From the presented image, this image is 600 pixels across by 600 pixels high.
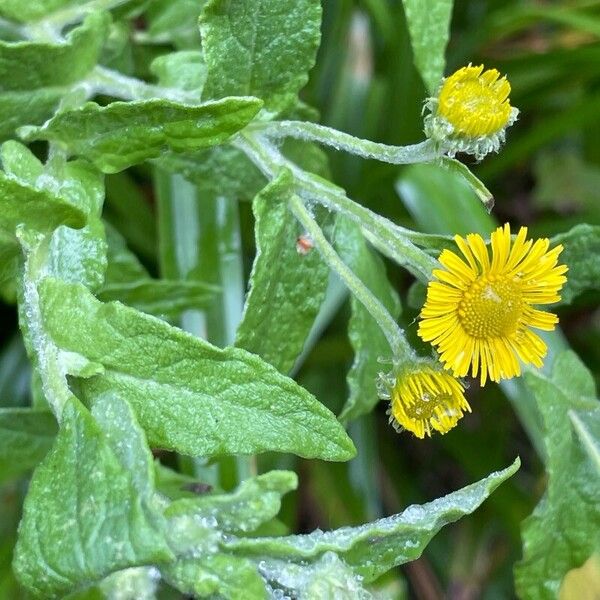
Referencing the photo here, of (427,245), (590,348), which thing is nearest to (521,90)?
(590,348)

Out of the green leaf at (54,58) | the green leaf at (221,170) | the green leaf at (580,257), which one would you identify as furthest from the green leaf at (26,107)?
the green leaf at (580,257)

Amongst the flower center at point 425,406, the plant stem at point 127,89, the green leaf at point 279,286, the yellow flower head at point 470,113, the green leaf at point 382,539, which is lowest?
the green leaf at point 382,539

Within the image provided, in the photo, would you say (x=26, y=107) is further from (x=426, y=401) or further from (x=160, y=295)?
(x=426, y=401)

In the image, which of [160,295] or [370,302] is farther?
[160,295]

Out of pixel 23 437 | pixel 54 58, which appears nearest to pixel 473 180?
pixel 54 58

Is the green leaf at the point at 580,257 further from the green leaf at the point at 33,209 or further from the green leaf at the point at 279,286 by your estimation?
the green leaf at the point at 33,209

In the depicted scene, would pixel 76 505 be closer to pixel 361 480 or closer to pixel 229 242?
pixel 229 242

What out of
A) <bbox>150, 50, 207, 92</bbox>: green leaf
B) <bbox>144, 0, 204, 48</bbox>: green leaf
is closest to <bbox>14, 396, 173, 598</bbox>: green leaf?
<bbox>150, 50, 207, 92</bbox>: green leaf
